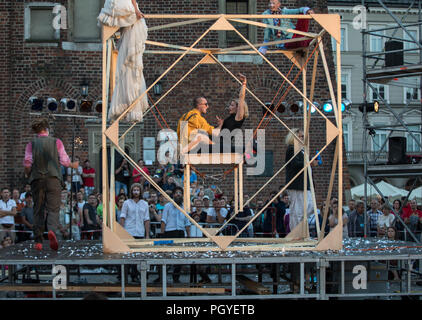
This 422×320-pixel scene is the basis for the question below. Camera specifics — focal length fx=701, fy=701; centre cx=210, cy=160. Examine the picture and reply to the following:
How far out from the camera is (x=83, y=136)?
717 inches

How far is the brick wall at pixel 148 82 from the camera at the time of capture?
18.2 m

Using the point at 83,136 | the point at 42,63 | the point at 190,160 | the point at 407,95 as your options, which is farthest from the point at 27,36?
the point at 407,95

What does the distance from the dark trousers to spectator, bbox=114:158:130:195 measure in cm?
697

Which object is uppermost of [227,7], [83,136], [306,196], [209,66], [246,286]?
[227,7]

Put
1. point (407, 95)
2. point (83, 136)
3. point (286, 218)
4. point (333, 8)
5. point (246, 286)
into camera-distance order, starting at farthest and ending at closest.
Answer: point (407, 95) → point (333, 8) → point (83, 136) → point (286, 218) → point (246, 286)

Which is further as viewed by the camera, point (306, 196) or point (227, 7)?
point (227, 7)

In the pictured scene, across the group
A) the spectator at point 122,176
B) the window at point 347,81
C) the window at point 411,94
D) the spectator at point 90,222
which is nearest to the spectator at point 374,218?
the spectator at point 90,222

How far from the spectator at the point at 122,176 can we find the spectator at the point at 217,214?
341cm

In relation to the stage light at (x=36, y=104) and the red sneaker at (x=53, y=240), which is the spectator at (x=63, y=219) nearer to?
the stage light at (x=36, y=104)

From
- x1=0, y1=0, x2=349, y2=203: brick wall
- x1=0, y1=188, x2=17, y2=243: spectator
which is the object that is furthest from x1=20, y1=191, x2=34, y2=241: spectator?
x1=0, y1=0, x2=349, y2=203: brick wall

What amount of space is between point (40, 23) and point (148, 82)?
3270 millimetres
